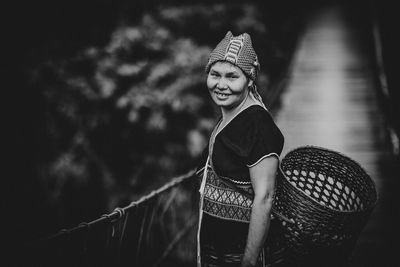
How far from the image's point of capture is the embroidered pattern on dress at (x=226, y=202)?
5.32ft

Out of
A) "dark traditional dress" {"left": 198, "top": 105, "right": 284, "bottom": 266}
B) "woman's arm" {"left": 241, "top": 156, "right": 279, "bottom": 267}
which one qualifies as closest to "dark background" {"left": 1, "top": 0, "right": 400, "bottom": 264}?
"dark traditional dress" {"left": 198, "top": 105, "right": 284, "bottom": 266}

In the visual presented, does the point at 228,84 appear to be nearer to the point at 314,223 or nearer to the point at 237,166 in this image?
the point at 237,166

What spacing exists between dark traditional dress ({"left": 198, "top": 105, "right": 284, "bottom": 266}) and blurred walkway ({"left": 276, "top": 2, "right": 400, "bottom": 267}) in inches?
64.5

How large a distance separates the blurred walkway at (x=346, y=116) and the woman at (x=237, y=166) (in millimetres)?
1669

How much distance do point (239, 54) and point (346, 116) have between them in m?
4.79

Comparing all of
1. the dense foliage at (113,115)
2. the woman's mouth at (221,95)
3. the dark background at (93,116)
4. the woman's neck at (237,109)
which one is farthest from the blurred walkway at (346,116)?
the woman's mouth at (221,95)

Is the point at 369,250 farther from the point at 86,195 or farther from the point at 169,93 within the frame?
the point at 86,195

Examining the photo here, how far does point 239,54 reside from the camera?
157cm

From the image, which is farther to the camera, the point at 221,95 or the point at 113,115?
the point at 113,115

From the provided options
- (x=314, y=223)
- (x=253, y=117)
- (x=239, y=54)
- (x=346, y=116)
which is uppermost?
(x=239, y=54)

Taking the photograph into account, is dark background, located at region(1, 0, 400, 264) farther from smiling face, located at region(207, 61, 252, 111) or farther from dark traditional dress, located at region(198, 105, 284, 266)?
smiling face, located at region(207, 61, 252, 111)

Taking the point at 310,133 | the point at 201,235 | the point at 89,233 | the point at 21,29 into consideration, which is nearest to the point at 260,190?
the point at 201,235

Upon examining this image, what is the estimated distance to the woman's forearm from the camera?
1.48 meters

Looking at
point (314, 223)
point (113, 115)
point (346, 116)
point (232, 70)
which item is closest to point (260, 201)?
point (314, 223)
